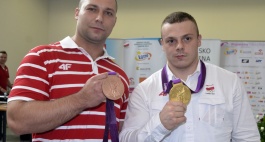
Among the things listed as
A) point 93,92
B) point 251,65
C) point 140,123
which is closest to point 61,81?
point 93,92

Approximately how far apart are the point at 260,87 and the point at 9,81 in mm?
6482

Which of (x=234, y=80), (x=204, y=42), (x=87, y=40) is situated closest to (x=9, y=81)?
(x=204, y=42)

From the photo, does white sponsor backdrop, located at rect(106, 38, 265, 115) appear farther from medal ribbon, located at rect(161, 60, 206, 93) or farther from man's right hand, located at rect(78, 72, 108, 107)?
man's right hand, located at rect(78, 72, 108, 107)

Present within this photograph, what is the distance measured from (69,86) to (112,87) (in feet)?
1.24

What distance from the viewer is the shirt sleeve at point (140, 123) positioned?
1.80 meters

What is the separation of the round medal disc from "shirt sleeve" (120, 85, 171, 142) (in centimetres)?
30

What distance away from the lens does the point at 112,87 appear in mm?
1681

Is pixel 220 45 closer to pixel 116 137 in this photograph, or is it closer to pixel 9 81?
pixel 116 137

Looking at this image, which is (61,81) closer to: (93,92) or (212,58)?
(93,92)

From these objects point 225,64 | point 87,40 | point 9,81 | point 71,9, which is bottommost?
point 9,81

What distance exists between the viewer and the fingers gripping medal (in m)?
1.62

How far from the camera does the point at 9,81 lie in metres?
7.78

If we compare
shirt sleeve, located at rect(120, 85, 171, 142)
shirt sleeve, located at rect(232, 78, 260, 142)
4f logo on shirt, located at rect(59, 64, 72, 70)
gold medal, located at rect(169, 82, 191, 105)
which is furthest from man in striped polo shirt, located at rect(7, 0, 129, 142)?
shirt sleeve, located at rect(232, 78, 260, 142)

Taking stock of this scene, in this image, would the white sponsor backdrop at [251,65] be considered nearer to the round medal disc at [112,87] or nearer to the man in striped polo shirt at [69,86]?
the man in striped polo shirt at [69,86]
